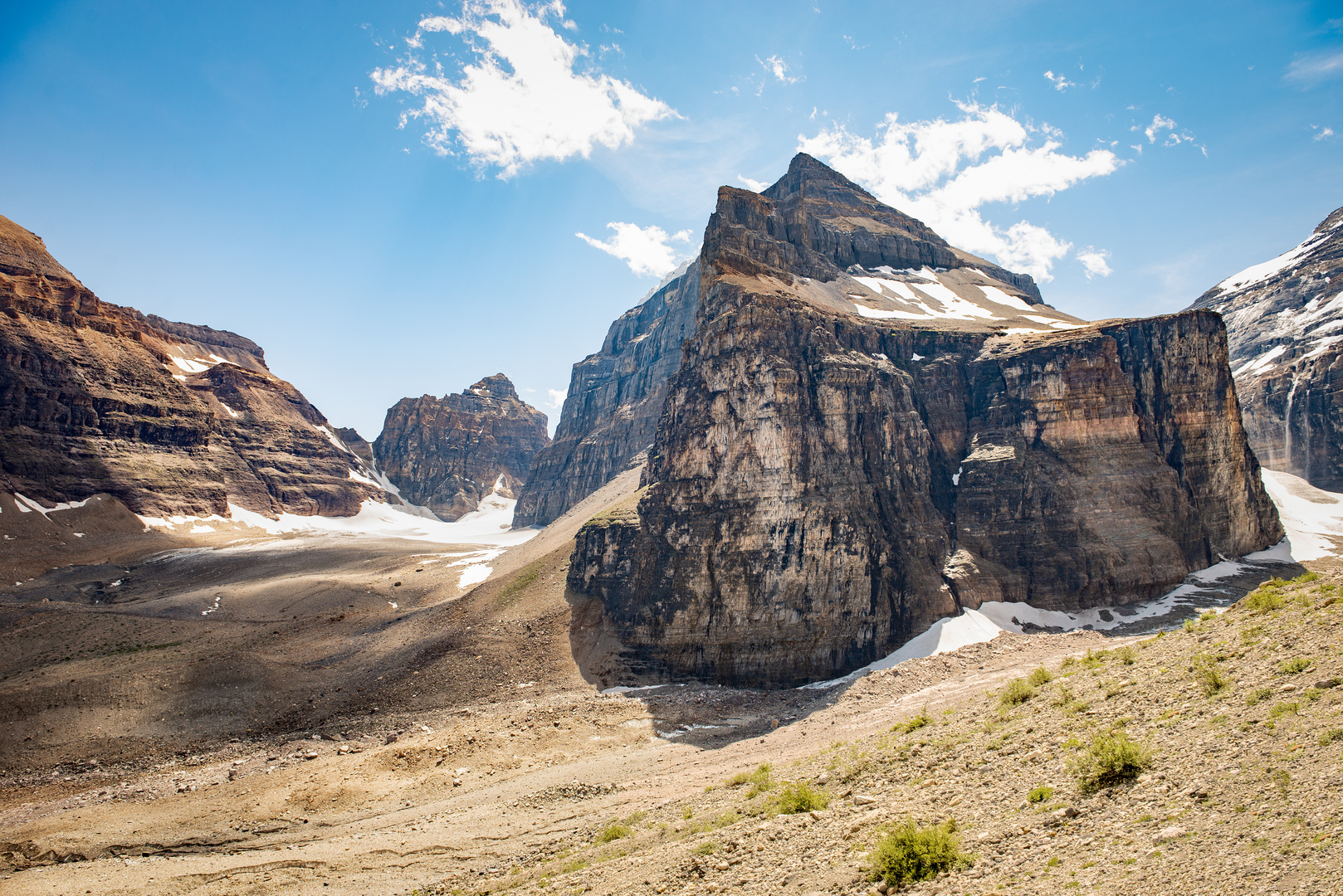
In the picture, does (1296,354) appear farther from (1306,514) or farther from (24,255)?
(24,255)

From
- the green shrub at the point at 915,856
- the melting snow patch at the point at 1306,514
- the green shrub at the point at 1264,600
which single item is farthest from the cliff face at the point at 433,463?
the green shrub at the point at 915,856

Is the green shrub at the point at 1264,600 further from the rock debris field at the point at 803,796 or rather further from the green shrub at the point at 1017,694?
the green shrub at the point at 1017,694

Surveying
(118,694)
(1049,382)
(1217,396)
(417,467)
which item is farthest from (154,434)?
(1217,396)

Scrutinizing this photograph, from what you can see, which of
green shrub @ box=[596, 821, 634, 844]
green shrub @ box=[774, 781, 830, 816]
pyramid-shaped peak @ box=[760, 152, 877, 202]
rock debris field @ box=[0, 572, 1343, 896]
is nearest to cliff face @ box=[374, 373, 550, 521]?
pyramid-shaped peak @ box=[760, 152, 877, 202]

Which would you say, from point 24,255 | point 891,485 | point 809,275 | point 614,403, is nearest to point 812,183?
point 809,275

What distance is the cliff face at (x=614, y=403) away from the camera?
134m

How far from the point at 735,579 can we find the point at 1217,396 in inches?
1972

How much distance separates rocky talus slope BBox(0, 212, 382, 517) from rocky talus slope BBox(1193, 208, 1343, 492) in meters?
174

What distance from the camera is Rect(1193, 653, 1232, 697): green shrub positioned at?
12.2 meters

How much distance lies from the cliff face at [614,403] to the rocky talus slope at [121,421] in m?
48.7

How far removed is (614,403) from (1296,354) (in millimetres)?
124926

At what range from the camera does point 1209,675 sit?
12.6 metres

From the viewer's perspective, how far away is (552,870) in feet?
54.3

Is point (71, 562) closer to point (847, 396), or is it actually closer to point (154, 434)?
point (154, 434)
